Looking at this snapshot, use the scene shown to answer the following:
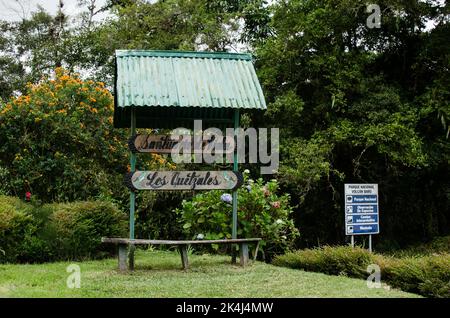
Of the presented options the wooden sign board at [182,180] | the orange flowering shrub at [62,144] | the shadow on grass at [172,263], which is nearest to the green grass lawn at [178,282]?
the shadow on grass at [172,263]

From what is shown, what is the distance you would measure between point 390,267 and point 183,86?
4.34 meters

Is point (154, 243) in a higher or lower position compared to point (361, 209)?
lower

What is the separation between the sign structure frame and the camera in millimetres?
10766

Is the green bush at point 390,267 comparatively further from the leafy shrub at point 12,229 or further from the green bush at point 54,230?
the leafy shrub at point 12,229

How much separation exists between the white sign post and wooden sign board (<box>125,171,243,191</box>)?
2.77 m

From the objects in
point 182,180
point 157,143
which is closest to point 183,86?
point 157,143

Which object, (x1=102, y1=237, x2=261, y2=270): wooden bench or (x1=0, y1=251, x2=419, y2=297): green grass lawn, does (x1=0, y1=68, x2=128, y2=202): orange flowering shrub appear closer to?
(x1=0, y1=251, x2=419, y2=297): green grass lawn

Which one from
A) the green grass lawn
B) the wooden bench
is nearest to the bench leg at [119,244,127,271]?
the wooden bench

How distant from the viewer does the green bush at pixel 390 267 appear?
739 centimetres

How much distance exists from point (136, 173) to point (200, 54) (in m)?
2.56

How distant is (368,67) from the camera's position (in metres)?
17.8

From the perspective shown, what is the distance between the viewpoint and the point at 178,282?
296 inches

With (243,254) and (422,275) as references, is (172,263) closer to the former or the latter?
(243,254)
